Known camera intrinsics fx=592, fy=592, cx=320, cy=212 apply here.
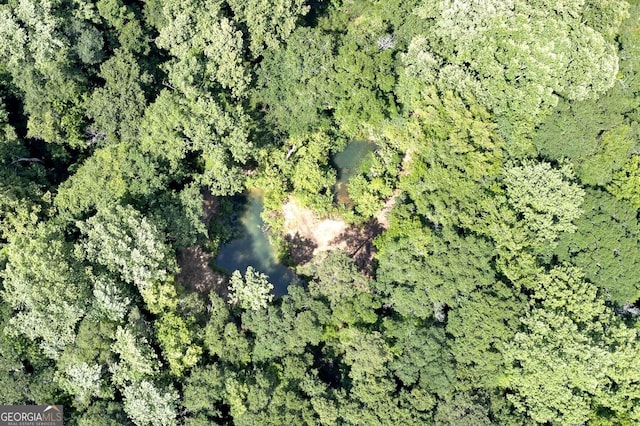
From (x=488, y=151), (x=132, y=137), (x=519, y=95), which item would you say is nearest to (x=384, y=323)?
(x=488, y=151)

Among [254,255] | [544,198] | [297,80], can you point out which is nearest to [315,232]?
[254,255]

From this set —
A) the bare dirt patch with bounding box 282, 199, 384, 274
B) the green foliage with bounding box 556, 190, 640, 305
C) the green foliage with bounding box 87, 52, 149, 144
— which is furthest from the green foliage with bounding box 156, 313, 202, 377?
the green foliage with bounding box 556, 190, 640, 305

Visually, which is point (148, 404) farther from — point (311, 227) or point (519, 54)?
point (519, 54)

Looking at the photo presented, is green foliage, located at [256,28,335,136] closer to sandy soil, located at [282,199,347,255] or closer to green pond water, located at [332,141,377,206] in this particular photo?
green pond water, located at [332,141,377,206]

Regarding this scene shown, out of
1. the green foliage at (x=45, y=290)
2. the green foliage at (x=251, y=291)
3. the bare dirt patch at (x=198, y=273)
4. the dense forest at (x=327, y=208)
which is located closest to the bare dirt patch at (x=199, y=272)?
the bare dirt patch at (x=198, y=273)

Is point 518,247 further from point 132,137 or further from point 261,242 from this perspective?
point 132,137
